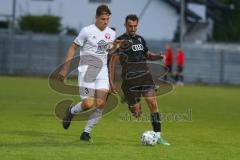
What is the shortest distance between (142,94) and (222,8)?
194 feet

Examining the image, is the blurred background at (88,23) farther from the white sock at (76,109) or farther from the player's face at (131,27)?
the player's face at (131,27)

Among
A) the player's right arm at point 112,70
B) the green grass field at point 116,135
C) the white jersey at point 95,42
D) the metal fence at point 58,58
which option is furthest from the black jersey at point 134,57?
the metal fence at point 58,58

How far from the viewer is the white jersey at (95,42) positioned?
12367 mm

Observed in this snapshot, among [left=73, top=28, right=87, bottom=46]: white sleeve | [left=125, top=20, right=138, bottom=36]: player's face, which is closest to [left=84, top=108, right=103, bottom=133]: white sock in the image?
[left=73, top=28, right=87, bottom=46]: white sleeve

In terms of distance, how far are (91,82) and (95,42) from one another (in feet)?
2.17

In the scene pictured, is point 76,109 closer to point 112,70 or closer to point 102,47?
point 112,70

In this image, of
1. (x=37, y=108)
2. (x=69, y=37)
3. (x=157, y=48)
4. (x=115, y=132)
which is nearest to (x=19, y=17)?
(x=69, y=37)

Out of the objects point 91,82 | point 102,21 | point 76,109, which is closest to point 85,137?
point 76,109

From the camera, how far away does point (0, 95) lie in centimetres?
2470

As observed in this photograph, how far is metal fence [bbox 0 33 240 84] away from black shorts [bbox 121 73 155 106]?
30.7 m

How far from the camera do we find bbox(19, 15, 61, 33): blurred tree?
164 feet

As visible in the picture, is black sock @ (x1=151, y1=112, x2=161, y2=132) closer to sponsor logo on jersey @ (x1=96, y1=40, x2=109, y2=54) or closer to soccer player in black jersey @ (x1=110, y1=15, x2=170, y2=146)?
soccer player in black jersey @ (x1=110, y1=15, x2=170, y2=146)

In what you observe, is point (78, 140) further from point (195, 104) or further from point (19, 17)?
point (19, 17)

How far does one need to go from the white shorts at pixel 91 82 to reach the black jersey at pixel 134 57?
55 cm
